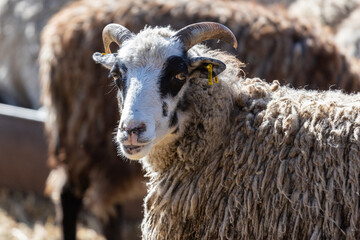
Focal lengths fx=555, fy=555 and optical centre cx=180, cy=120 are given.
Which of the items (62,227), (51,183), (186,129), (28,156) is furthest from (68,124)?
(186,129)

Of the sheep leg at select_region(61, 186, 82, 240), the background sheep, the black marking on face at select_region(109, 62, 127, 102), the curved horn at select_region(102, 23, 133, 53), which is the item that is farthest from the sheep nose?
the background sheep

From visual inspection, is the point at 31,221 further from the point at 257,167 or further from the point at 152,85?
the point at 257,167

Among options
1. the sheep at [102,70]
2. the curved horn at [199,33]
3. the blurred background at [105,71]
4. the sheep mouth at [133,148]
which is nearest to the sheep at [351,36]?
the blurred background at [105,71]

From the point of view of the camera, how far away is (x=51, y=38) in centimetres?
492

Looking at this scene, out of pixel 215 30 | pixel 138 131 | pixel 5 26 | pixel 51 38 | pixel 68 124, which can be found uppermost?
pixel 5 26

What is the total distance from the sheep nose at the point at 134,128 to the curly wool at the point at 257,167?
355 mm

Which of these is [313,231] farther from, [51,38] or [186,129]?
[51,38]

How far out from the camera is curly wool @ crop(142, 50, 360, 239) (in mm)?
2600

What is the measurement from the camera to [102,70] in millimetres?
4691

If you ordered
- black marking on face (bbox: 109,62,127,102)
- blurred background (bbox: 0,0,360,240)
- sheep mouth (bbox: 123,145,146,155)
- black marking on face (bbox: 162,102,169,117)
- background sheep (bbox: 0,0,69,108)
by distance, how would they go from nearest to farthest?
sheep mouth (bbox: 123,145,146,155) → black marking on face (bbox: 162,102,169,117) → black marking on face (bbox: 109,62,127,102) → blurred background (bbox: 0,0,360,240) → background sheep (bbox: 0,0,69,108)

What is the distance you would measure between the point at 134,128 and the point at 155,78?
0.32m

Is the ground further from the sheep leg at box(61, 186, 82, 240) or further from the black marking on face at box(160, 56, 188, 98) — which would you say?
the black marking on face at box(160, 56, 188, 98)

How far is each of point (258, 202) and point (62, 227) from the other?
2.88 m

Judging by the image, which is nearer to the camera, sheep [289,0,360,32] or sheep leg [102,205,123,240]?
sheep leg [102,205,123,240]
